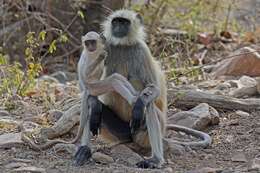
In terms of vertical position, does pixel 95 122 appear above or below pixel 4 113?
above

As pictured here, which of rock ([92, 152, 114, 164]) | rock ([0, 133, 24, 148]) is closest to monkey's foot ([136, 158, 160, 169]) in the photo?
rock ([92, 152, 114, 164])

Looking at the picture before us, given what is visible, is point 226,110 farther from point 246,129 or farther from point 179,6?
point 179,6

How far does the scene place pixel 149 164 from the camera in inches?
200

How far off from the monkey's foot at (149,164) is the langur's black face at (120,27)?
1.04 m

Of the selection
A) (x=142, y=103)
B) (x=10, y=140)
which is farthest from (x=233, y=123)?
(x=10, y=140)

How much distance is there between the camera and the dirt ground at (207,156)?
16.3ft

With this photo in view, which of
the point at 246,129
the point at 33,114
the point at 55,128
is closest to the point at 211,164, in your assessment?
the point at 246,129

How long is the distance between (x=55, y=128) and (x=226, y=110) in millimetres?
1744

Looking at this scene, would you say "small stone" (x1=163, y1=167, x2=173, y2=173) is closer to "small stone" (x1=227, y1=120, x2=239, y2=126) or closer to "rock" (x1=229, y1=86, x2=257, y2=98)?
"small stone" (x1=227, y1=120, x2=239, y2=126)

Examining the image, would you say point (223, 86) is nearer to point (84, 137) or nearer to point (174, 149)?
point (174, 149)

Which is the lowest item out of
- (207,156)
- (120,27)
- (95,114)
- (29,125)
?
(207,156)

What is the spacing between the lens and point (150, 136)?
521cm

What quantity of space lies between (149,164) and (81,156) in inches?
20.1

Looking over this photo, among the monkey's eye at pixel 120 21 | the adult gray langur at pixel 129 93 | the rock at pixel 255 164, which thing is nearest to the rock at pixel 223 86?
the adult gray langur at pixel 129 93
